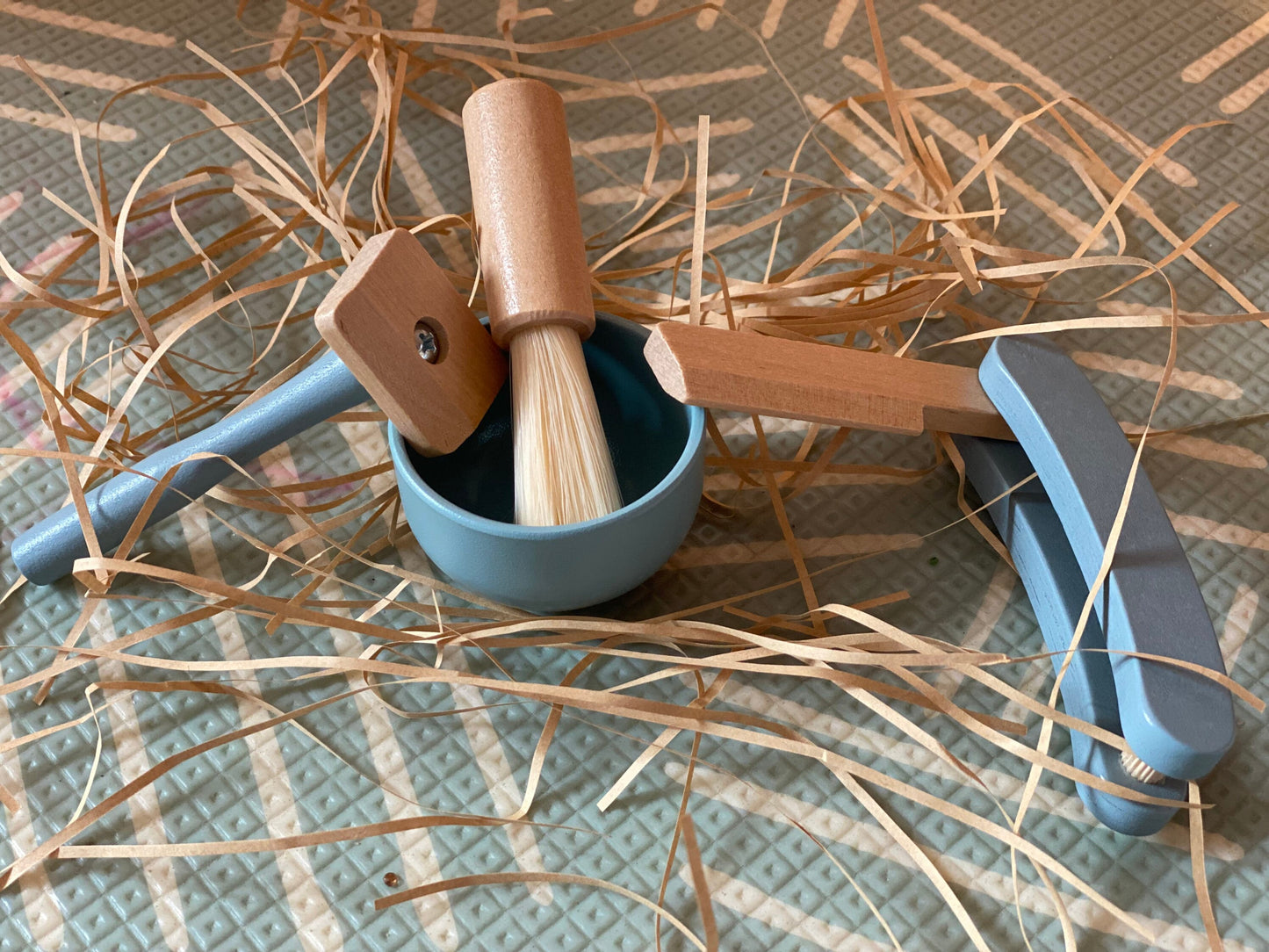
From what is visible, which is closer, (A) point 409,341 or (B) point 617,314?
(A) point 409,341

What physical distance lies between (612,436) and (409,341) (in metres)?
0.11

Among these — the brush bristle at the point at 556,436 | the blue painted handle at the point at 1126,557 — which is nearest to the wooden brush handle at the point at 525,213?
the brush bristle at the point at 556,436

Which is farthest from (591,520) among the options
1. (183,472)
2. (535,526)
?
(183,472)

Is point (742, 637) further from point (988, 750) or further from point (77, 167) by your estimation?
point (77, 167)

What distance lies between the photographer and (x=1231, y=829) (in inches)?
15.3

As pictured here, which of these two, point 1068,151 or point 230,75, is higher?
point 230,75

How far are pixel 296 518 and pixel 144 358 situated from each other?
0.10 metres

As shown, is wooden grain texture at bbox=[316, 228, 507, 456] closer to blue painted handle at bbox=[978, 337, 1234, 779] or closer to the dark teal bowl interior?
the dark teal bowl interior

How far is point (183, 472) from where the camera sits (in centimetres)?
42

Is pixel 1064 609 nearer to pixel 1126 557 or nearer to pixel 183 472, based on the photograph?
pixel 1126 557

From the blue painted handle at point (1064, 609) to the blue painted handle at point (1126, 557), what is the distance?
1cm

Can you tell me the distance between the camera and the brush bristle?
392 millimetres

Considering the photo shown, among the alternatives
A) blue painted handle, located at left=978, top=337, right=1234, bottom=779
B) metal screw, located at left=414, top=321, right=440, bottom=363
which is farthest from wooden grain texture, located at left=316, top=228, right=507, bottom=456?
blue painted handle, located at left=978, top=337, right=1234, bottom=779

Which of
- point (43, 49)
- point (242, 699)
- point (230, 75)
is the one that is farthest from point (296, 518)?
point (43, 49)
